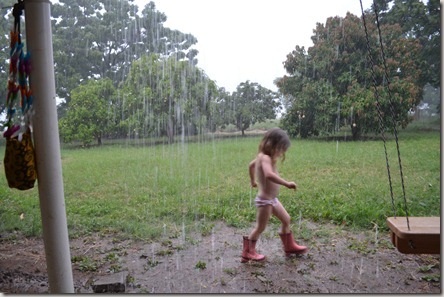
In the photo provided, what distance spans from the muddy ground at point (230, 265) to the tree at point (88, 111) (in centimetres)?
63

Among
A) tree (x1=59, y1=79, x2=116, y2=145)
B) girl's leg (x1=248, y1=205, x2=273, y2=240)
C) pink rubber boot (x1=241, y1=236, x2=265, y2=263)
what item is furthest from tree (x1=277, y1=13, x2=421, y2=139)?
→ tree (x1=59, y1=79, x2=116, y2=145)

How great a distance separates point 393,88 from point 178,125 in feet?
3.96

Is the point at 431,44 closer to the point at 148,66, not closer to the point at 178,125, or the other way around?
the point at 178,125

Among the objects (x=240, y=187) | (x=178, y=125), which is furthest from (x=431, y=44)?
(x=178, y=125)

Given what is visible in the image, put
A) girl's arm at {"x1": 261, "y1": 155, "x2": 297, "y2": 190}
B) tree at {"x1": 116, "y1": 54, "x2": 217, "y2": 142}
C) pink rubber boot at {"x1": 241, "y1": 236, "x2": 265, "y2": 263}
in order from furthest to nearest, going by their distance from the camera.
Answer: tree at {"x1": 116, "y1": 54, "x2": 217, "y2": 142} < pink rubber boot at {"x1": 241, "y1": 236, "x2": 265, "y2": 263} < girl's arm at {"x1": 261, "y1": 155, "x2": 297, "y2": 190}

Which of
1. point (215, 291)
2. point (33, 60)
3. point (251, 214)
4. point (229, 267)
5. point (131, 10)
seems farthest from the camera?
point (131, 10)

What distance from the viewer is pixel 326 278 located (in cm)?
161

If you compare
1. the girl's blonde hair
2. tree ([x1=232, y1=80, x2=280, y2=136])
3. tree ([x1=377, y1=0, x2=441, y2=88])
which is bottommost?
the girl's blonde hair

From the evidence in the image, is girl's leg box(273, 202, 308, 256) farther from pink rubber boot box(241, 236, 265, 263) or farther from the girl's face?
the girl's face

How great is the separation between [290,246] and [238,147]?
58 centimetres

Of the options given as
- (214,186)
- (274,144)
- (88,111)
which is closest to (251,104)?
(274,144)

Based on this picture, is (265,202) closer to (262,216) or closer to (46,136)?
(262,216)

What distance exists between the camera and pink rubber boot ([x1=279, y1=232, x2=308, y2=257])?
1.74 m

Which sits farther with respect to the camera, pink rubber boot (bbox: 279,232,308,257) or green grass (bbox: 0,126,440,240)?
green grass (bbox: 0,126,440,240)
